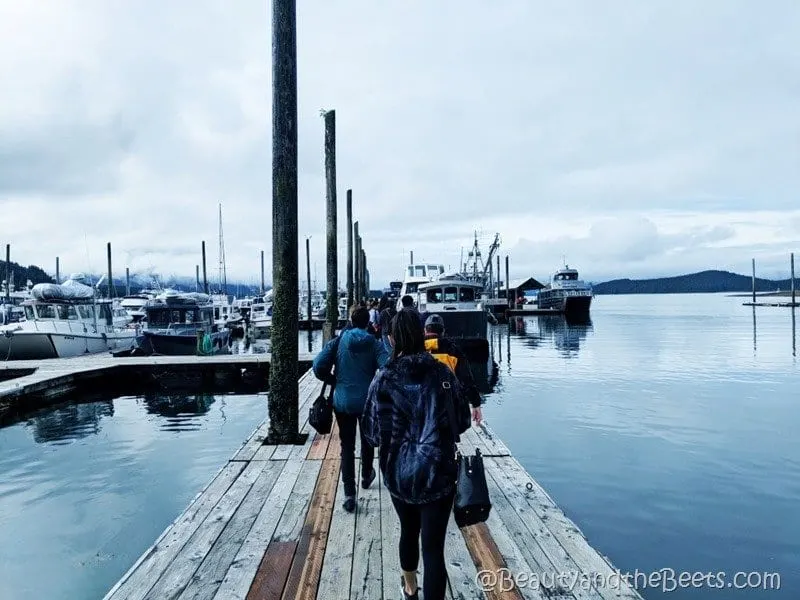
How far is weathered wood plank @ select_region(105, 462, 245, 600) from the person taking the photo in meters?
3.84

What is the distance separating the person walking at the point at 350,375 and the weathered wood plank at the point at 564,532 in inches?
69.2

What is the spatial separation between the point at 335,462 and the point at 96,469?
5.85 m

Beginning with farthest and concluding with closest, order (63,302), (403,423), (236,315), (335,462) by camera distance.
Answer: (236,315) → (63,302) → (335,462) → (403,423)

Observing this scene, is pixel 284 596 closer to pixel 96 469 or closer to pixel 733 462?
pixel 96 469

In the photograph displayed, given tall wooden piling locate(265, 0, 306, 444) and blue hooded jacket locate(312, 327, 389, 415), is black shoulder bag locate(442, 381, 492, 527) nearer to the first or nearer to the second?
blue hooded jacket locate(312, 327, 389, 415)

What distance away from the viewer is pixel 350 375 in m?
5.39

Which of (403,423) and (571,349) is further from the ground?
(403,423)

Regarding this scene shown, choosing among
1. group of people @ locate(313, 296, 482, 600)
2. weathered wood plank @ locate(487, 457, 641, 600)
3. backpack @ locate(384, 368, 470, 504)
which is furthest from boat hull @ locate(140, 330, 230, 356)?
backpack @ locate(384, 368, 470, 504)

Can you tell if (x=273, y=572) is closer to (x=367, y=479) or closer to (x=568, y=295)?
(x=367, y=479)

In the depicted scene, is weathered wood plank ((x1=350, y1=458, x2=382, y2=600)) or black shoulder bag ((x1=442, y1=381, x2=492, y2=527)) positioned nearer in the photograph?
black shoulder bag ((x1=442, y1=381, x2=492, y2=527))

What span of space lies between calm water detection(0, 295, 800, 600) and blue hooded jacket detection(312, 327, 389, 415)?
10.9 feet

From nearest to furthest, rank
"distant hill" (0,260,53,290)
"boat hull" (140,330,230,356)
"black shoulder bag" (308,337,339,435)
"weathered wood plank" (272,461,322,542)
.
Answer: "weathered wood plank" (272,461,322,542) < "black shoulder bag" (308,337,339,435) < "boat hull" (140,330,230,356) < "distant hill" (0,260,53,290)

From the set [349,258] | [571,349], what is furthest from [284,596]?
[571,349]

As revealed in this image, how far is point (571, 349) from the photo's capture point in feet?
117
